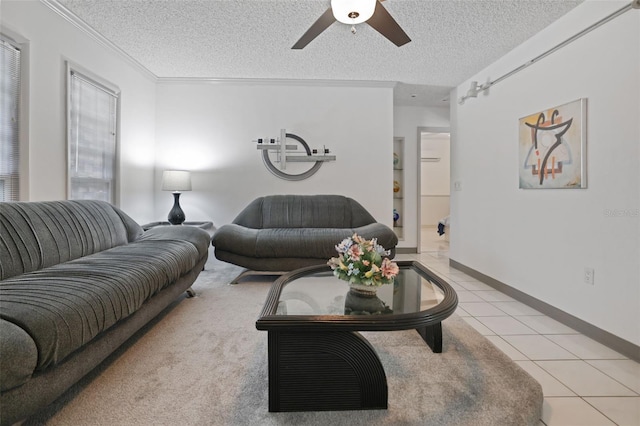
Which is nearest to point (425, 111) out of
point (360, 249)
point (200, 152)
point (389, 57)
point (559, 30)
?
point (389, 57)

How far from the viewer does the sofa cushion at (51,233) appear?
70.6 inches

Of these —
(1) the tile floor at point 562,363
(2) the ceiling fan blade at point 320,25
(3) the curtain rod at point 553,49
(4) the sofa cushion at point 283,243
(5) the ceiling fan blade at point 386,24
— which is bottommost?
(1) the tile floor at point 562,363

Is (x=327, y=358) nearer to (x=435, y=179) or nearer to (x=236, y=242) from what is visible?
(x=236, y=242)

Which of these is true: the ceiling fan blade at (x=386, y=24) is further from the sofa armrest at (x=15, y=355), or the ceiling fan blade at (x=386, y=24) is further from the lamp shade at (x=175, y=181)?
the lamp shade at (x=175, y=181)

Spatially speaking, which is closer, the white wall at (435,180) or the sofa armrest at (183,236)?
the sofa armrest at (183,236)

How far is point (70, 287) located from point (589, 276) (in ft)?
10.7

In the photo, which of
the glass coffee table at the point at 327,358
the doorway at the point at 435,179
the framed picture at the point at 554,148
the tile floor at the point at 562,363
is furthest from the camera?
the doorway at the point at 435,179

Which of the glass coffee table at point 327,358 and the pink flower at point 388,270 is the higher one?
the pink flower at point 388,270

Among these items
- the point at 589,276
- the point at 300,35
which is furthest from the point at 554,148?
the point at 300,35

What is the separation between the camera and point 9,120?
2.29 m

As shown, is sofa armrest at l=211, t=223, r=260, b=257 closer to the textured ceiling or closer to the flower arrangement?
the flower arrangement

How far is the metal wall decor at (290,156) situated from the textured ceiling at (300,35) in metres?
0.87

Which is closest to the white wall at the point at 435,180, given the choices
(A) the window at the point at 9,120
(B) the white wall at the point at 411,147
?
(B) the white wall at the point at 411,147

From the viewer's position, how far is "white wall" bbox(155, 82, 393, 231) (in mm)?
4387
